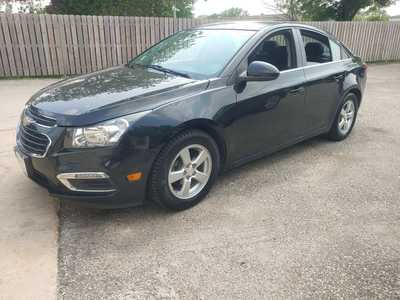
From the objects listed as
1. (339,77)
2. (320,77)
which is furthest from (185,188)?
(339,77)

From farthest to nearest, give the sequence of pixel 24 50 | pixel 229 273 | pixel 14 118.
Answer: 1. pixel 24 50
2. pixel 14 118
3. pixel 229 273

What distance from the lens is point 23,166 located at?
10.0ft

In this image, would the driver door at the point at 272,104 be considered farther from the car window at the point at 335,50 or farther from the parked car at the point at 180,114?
the car window at the point at 335,50

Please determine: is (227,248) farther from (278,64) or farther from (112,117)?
(278,64)

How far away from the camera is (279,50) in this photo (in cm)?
412

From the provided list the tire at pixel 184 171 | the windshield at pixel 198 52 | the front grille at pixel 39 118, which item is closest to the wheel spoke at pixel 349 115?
the windshield at pixel 198 52

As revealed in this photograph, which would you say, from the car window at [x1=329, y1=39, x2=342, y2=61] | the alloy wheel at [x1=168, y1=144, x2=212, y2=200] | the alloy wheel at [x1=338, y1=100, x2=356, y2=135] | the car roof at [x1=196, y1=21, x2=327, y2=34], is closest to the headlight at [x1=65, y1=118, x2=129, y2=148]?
the alloy wheel at [x1=168, y1=144, x2=212, y2=200]

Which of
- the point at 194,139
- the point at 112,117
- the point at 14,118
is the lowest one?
the point at 14,118

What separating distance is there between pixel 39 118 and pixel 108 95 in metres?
0.59

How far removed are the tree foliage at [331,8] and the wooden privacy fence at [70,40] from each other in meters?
12.8

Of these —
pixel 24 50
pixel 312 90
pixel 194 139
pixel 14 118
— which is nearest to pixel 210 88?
pixel 194 139

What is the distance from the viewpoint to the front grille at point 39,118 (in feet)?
9.28

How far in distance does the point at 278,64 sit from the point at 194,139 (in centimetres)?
157

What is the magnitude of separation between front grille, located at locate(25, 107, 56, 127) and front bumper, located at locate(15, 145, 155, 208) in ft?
0.87
